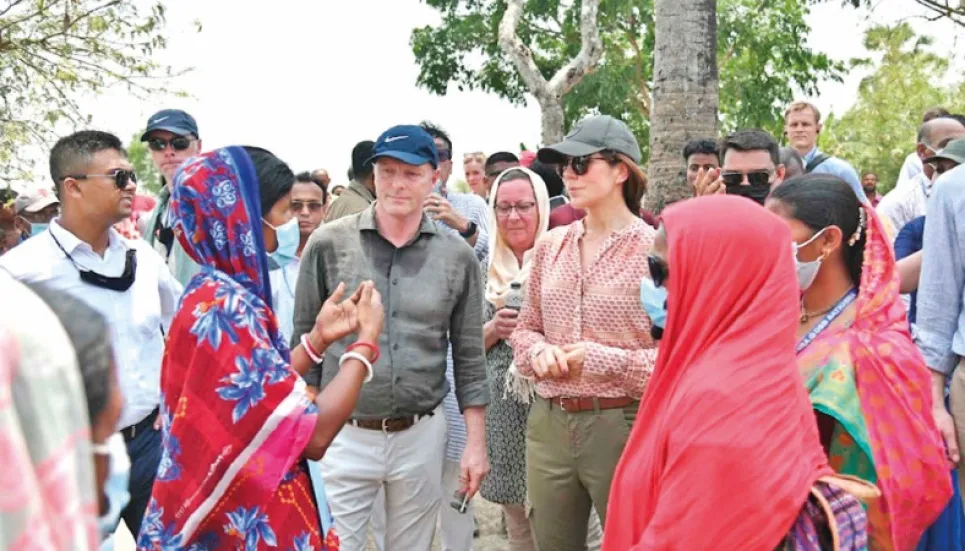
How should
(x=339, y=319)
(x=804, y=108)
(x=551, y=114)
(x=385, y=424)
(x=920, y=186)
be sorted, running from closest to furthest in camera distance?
(x=339, y=319) → (x=385, y=424) → (x=920, y=186) → (x=804, y=108) → (x=551, y=114)

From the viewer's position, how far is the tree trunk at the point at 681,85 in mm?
7426

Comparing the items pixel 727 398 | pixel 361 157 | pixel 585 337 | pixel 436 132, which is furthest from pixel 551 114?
pixel 727 398

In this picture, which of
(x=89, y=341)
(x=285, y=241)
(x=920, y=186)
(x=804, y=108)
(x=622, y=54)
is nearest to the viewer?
(x=89, y=341)

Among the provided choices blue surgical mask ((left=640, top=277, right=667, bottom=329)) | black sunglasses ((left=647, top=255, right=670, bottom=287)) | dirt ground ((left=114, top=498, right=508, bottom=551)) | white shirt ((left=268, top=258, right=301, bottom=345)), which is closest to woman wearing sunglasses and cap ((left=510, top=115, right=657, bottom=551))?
blue surgical mask ((left=640, top=277, right=667, bottom=329))

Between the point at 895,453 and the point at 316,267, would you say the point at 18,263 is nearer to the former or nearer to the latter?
the point at 316,267

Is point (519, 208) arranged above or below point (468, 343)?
above

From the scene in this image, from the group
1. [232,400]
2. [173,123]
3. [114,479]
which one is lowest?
[232,400]

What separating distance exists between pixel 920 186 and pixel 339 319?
174 inches

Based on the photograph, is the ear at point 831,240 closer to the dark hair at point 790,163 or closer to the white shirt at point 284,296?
the dark hair at point 790,163

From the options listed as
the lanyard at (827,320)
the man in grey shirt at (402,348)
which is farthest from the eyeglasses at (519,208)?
the lanyard at (827,320)

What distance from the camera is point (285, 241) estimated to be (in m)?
3.34

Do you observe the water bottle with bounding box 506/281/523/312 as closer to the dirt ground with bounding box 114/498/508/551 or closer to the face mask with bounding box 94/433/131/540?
the dirt ground with bounding box 114/498/508/551

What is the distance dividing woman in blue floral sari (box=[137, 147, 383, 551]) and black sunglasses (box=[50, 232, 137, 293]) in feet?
4.64

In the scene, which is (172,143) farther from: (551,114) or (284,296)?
(551,114)
